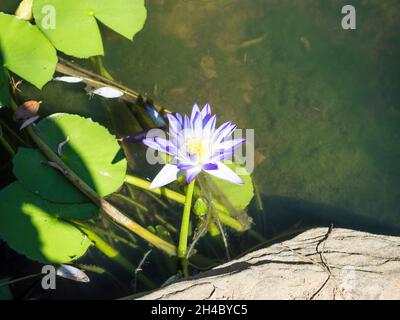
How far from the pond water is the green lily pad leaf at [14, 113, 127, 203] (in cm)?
42

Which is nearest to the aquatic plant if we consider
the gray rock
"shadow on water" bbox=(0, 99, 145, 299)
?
the gray rock

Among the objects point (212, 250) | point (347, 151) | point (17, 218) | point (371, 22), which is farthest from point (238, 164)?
point (371, 22)

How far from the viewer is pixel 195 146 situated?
1945 mm

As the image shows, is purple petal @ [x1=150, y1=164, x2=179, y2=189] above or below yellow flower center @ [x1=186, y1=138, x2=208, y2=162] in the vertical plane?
below

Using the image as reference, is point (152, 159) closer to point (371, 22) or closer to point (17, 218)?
point (17, 218)

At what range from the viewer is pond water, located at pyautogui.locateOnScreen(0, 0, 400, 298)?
2.75m

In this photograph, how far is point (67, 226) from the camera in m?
2.27

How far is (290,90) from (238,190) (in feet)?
2.84

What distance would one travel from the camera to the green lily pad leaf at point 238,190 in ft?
8.30

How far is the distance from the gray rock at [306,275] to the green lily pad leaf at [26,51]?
1.38m

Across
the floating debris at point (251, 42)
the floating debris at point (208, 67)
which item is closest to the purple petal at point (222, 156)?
the floating debris at point (208, 67)

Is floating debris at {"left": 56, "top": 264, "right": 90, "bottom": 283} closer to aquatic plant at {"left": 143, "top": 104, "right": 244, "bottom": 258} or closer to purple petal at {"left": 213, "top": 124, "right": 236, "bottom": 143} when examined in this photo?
aquatic plant at {"left": 143, "top": 104, "right": 244, "bottom": 258}

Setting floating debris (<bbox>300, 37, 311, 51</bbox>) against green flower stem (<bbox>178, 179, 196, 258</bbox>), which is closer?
green flower stem (<bbox>178, 179, 196, 258</bbox>)

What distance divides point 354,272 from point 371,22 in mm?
1882
